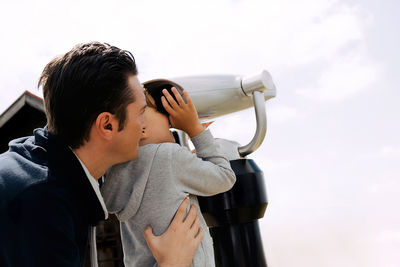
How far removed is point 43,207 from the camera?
88 centimetres

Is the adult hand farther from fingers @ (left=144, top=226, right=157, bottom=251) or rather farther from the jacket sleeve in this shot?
the jacket sleeve

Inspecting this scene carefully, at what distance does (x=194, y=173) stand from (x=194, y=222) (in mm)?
141

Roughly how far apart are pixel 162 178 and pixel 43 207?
38cm

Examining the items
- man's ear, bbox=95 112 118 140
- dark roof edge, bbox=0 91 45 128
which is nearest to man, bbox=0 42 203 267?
man's ear, bbox=95 112 118 140

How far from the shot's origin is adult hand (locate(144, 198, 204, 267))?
3.67 feet

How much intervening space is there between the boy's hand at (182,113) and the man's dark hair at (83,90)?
13cm

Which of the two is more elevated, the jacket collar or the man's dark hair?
the man's dark hair

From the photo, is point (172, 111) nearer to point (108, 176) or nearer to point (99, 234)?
point (108, 176)

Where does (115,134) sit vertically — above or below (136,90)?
below

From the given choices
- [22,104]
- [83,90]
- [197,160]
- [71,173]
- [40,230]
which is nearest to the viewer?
[40,230]

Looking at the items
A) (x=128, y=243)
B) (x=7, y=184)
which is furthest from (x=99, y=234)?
(x=7, y=184)

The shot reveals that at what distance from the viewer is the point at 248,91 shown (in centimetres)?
144

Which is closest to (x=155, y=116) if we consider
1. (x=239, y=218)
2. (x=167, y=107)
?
(x=167, y=107)

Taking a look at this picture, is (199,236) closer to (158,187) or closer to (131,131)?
(158,187)
